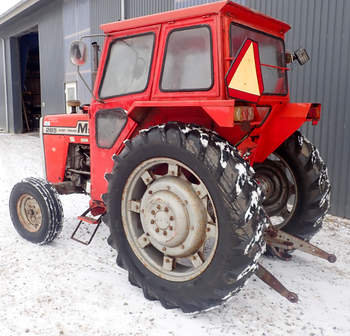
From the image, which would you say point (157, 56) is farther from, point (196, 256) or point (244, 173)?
point (196, 256)

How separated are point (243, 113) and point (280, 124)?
0.86 metres

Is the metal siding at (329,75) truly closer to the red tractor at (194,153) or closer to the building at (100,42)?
the building at (100,42)

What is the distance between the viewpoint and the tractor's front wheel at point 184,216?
2123mm

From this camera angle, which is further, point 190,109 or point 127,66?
point 127,66

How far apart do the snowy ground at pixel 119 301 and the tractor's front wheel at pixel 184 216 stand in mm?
186

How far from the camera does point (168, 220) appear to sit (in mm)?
2531

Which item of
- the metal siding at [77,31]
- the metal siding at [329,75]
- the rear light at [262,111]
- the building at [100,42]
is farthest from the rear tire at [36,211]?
the metal siding at [77,31]

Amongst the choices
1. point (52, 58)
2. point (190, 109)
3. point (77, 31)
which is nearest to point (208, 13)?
point (190, 109)

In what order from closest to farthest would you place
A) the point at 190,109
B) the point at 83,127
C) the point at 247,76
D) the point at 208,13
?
the point at 247,76, the point at 208,13, the point at 190,109, the point at 83,127

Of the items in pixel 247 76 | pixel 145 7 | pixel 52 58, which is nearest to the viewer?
pixel 247 76

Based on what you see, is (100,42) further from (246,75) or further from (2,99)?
(2,99)

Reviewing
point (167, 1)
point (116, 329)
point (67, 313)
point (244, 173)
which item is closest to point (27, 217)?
point (67, 313)

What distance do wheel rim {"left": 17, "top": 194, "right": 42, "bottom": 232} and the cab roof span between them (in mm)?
1837

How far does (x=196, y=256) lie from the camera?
8.14ft
